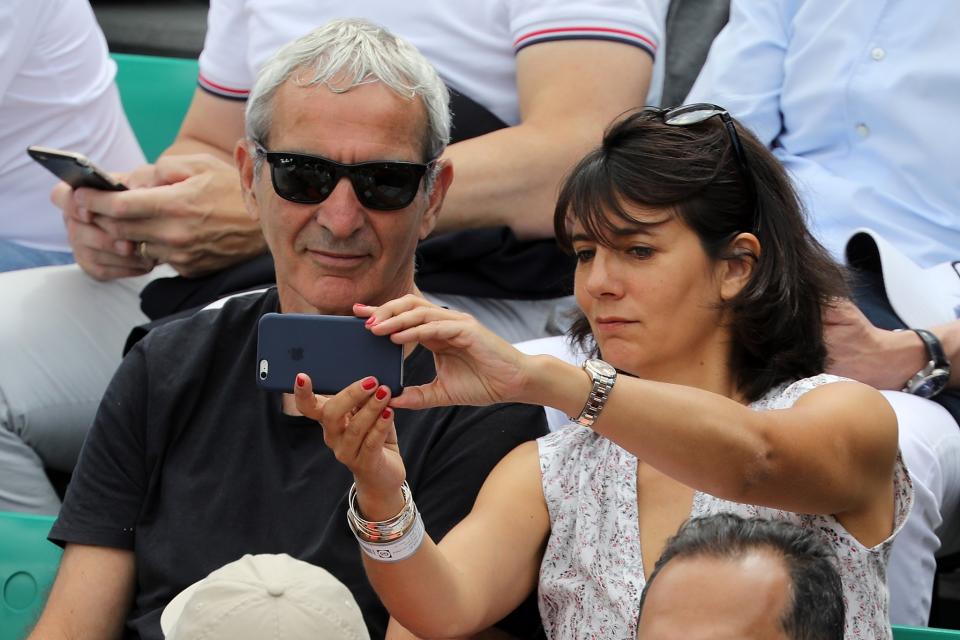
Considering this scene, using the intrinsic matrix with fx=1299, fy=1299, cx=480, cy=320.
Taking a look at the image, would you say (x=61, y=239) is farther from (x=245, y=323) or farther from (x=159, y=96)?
(x=245, y=323)

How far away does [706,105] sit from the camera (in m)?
2.05

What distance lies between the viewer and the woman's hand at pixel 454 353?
157 centimetres

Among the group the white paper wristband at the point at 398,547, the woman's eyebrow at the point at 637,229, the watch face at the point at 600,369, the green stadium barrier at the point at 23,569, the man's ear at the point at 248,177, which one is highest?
the watch face at the point at 600,369

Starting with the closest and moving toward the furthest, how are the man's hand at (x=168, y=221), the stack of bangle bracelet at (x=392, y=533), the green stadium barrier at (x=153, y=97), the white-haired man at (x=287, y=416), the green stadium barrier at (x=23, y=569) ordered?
the stack of bangle bracelet at (x=392, y=533), the white-haired man at (x=287, y=416), the green stadium barrier at (x=23, y=569), the man's hand at (x=168, y=221), the green stadium barrier at (x=153, y=97)

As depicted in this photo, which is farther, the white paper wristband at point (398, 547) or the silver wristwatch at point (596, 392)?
the white paper wristband at point (398, 547)

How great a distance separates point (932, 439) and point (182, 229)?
5.22 ft

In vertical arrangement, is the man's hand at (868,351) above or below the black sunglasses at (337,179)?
below

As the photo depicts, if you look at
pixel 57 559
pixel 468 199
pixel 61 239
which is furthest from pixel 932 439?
pixel 61 239

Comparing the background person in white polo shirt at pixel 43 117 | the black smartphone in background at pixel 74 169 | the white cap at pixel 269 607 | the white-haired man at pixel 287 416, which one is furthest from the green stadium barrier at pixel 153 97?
the white cap at pixel 269 607

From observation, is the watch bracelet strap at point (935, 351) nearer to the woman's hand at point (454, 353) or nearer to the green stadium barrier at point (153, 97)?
the woman's hand at point (454, 353)

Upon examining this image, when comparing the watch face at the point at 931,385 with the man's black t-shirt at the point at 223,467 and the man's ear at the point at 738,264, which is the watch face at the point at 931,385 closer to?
the man's ear at the point at 738,264

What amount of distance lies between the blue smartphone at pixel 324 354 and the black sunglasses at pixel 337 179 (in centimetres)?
48

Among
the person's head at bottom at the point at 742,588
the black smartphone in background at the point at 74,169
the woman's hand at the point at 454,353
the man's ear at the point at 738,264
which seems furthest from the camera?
the black smartphone in background at the point at 74,169

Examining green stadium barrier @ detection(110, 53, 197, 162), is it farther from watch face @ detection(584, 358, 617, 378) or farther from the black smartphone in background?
watch face @ detection(584, 358, 617, 378)
